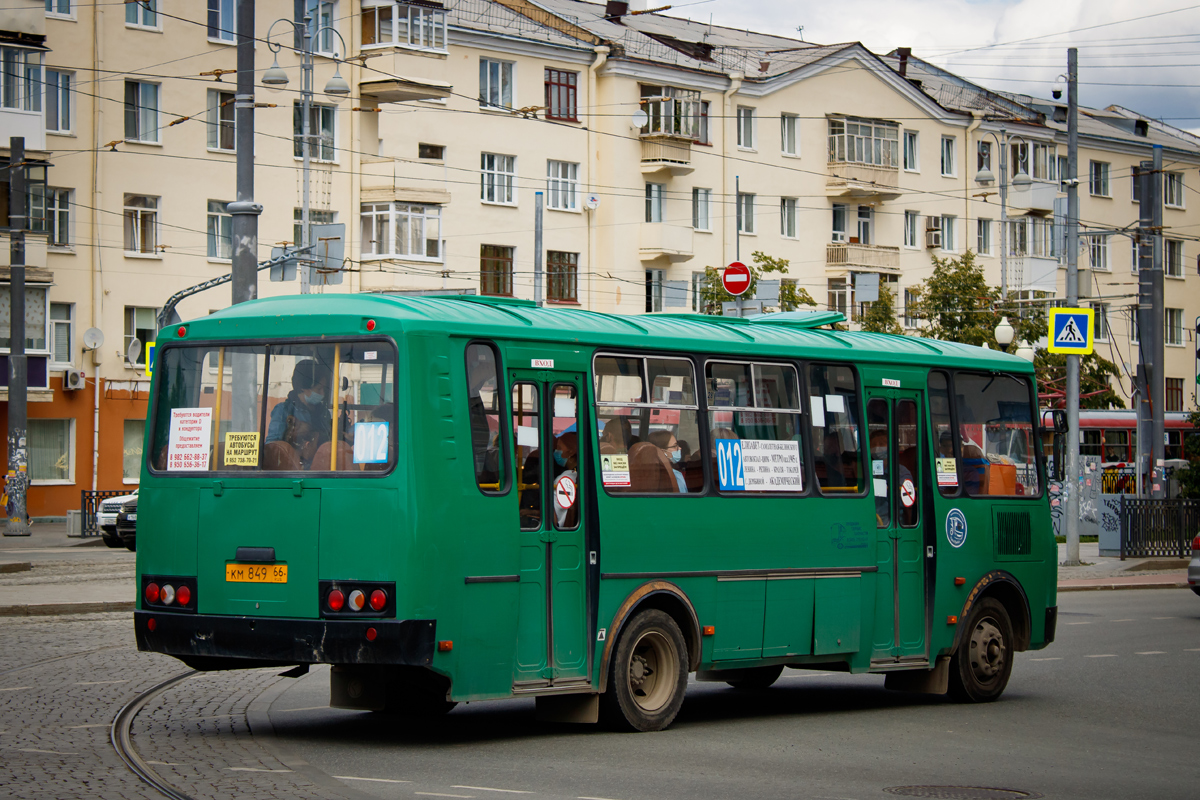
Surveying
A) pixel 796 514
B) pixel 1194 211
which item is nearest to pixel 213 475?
pixel 796 514

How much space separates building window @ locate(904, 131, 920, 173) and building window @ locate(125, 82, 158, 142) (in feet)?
103

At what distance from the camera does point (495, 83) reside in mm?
55656

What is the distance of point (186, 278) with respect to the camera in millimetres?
48688

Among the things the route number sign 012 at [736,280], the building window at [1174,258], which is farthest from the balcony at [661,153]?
the route number sign 012 at [736,280]

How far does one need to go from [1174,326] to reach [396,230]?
135ft

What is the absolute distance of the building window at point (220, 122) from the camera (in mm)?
48938

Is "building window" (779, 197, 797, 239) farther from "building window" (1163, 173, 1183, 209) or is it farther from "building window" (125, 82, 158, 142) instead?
"building window" (125, 82, 158, 142)

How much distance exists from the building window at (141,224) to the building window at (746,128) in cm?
2267

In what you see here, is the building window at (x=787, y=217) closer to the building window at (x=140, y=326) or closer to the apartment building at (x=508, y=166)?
the apartment building at (x=508, y=166)


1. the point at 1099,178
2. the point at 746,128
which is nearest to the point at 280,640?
the point at 746,128

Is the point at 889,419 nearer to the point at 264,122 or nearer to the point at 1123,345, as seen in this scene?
the point at 264,122

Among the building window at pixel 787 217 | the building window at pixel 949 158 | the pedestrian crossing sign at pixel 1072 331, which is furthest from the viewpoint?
the building window at pixel 949 158

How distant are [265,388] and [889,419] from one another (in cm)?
532

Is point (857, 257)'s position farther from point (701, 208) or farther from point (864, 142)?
point (701, 208)
